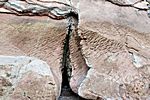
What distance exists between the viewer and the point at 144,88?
5.20ft

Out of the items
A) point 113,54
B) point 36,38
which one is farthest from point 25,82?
point 113,54

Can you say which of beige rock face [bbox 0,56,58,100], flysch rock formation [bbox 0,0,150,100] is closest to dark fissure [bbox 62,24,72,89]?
flysch rock formation [bbox 0,0,150,100]

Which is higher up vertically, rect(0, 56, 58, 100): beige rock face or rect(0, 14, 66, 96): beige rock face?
rect(0, 14, 66, 96): beige rock face

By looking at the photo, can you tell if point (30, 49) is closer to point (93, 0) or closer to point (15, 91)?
point (15, 91)

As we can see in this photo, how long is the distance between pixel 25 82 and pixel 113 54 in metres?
0.49

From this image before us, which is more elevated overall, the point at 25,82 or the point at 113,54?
the point at 113,54

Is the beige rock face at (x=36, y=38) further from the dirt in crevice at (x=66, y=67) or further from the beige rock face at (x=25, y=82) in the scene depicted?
the beige rock face at (x=25, y=82)

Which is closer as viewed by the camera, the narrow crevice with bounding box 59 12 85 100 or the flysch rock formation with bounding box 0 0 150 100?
the flysch rock formation with bounding box 0 0 150 100

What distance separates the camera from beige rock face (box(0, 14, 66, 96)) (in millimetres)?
1676

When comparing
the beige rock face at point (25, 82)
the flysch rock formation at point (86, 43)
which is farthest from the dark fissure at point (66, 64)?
the beige rock face at point (25, 82)

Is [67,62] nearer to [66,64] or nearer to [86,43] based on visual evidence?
[66,64]

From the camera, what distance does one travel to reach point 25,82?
1484 millimetres

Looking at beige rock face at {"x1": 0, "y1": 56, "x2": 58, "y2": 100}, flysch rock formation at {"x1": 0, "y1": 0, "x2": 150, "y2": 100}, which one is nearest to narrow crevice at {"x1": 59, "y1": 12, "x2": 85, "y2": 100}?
flysch rock formation at {"x1": 0, "y1": 0, "x2": 150, "y2": 100}

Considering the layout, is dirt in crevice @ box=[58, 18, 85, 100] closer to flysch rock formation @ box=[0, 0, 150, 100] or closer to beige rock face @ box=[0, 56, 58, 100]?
flysch rock formation @ box=[0, 0, 150, 100]
